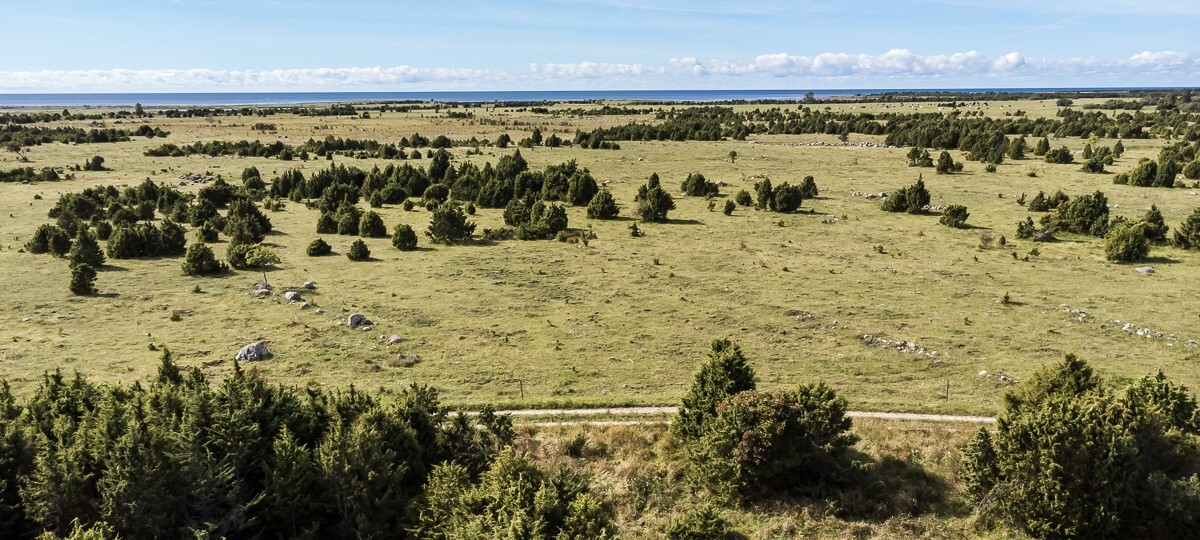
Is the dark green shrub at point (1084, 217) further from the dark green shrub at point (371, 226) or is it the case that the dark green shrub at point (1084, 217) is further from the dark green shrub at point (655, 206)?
the dark green shrub at point (371, 226)

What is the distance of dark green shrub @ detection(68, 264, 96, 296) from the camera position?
1453 inches

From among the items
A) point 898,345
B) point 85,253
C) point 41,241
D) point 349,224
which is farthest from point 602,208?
point 41,241

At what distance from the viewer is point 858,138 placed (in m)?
119

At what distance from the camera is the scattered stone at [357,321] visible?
32938 mm

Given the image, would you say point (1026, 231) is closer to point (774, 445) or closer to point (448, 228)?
point (774, 445)

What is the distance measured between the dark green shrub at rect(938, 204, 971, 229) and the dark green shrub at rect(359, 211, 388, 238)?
157 feet

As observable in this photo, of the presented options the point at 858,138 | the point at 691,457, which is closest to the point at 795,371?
the point at 691,457

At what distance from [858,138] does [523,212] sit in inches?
3402

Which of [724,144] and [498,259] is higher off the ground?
[724,144]

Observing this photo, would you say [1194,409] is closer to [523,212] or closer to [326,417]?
[326,417]

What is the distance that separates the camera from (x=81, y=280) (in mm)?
36938

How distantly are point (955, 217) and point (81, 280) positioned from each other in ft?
206

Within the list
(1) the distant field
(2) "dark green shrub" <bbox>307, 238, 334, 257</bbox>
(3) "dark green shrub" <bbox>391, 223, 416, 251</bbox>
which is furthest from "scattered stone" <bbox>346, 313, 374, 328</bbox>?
(3) "dark green shrub" <bbox>391, 223, 416, 251</bbox>

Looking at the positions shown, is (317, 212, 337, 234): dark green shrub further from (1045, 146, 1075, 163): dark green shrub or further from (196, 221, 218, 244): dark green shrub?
(1045, 146, 1075, 163): dark green shrub
